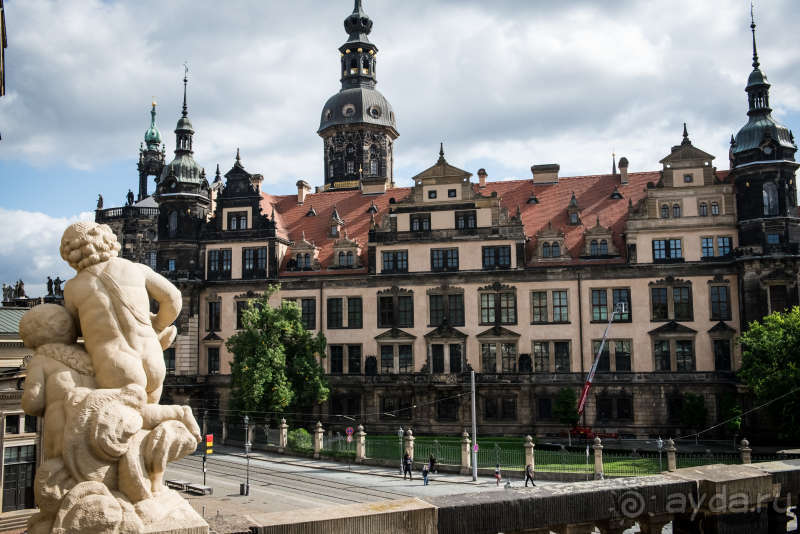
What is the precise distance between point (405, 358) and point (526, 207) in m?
14.1

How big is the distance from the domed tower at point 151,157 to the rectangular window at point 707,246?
69.1 m

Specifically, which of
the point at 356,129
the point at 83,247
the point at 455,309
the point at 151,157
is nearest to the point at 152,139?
the point at 151,157

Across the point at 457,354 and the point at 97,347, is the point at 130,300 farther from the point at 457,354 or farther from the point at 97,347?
the point at 457,354

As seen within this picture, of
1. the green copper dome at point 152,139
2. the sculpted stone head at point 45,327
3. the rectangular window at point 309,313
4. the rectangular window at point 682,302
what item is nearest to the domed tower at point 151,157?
the green copper dome at point 152,139

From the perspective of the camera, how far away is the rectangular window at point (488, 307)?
47.8 metres

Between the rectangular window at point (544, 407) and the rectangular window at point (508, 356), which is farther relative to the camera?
the rectangular window at point (508, 356)

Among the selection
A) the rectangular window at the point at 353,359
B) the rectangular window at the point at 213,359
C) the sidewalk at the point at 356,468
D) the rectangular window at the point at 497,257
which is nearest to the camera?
the sidewalk at the point at 356,468

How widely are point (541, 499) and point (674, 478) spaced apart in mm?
2044

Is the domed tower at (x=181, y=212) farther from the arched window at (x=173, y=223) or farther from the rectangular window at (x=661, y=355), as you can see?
the rectangular window at (x=661, y=355)

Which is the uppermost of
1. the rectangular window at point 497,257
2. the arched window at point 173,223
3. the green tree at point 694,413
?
the arched window at point 173,223

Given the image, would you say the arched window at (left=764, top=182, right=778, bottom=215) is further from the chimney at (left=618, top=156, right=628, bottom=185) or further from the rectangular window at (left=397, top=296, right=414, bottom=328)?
the rectangular window at (left=397, top=296, right=414, bottom=328)

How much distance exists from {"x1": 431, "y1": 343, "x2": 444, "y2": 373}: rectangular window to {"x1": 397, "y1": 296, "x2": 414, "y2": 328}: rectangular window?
2430 mm

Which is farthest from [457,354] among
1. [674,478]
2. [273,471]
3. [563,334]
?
[674,478]

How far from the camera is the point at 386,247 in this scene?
49688mm
